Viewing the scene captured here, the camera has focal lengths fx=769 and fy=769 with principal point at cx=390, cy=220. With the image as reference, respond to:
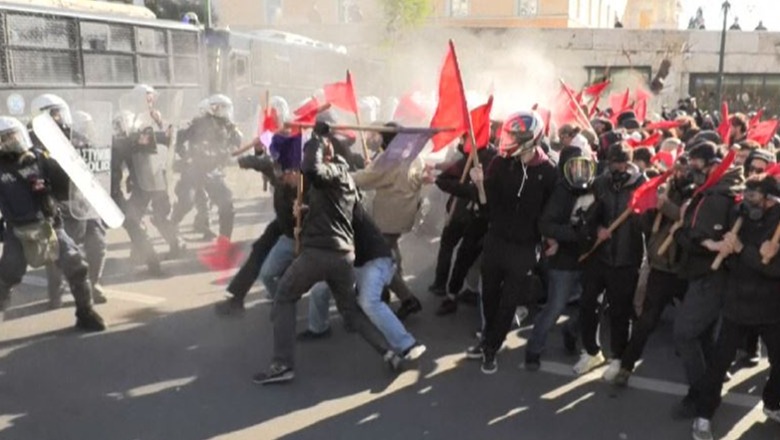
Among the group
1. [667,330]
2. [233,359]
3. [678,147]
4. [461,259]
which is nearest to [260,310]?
[233,359]

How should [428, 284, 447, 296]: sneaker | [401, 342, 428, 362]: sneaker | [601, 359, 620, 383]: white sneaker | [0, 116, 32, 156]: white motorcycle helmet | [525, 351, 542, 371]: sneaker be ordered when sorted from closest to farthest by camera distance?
1. [601, 359, 620, 383]: white sneaker
2. [401, 342, 428, 362]: sneaker
3. [525, 351, 542, 371]: sneaker
4. [0, 116, 32, 156]: white motorcycle helmet
5. [428, 284, 447, 296]: sneaker

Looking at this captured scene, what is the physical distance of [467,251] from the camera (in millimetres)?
6473

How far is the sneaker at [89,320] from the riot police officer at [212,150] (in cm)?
259

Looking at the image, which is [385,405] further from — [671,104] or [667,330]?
[671,104]

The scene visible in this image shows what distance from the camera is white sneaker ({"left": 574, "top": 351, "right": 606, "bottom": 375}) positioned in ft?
16.8

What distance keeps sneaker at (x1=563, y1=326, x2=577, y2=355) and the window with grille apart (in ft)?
28.8

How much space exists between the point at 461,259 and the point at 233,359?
2.15m

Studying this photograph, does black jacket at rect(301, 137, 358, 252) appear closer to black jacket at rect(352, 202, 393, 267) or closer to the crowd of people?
the crowd of people

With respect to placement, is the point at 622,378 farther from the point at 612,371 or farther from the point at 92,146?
the point at 92,146

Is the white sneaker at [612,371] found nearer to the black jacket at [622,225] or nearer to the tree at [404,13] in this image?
the black jacket at [622,225]

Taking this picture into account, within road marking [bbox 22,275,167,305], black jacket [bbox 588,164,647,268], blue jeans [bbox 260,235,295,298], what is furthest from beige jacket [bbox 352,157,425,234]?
road marking [bbox 22,275,167,305]

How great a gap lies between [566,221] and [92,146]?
159 inches

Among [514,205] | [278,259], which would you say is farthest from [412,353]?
[278,259]

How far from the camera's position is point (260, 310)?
6.41 m
